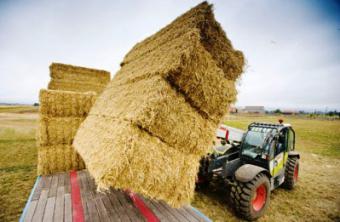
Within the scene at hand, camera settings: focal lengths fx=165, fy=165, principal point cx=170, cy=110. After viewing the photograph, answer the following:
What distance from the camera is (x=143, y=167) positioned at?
2.04m

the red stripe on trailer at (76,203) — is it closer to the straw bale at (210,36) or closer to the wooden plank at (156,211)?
the wooden plank at (156,211)

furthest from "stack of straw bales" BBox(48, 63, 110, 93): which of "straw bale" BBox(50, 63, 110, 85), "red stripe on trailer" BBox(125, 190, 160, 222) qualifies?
"red stripe on trailer" BBox(125, 190, 160, 222)

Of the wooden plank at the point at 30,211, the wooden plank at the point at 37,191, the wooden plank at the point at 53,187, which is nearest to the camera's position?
the wooden plank at the point at 30,211

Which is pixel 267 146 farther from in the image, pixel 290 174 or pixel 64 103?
pixel 64 103

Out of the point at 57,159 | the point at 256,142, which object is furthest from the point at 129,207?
the point at 256,142

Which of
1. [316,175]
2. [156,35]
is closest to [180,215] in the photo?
[156,35]

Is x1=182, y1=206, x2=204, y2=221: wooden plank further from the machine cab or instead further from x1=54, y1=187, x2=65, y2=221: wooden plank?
x1=54, y1=187, x2=65, y2=221: wooden plank

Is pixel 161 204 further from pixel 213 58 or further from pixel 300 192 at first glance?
pixel 300 192

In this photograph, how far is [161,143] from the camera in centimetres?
220

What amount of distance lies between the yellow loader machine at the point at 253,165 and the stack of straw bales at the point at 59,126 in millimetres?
4679

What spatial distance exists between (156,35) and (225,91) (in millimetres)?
1883

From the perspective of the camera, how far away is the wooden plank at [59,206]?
134 inches

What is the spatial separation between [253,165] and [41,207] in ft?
17.2

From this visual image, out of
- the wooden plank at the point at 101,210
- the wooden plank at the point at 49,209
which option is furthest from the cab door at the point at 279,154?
the wooden plank at the point at 49,209
